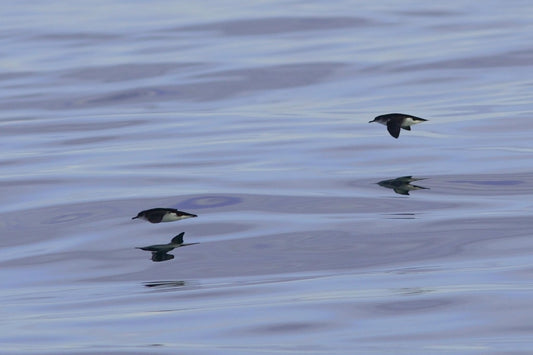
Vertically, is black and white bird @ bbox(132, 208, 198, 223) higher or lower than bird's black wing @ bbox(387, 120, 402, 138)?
lower

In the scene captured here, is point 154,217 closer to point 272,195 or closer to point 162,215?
point 162,215

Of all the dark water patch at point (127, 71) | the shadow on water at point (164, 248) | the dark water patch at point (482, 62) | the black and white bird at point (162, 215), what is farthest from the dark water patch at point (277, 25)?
the black and white bird at point (162, 215)

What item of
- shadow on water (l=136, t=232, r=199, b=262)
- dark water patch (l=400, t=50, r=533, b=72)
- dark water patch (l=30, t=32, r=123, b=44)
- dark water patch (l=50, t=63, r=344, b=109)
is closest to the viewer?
shadow on water (l=136, t=232, r=199, b=262)

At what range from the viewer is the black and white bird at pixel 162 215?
1165cm

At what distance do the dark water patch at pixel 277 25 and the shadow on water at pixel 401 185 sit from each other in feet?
61.7

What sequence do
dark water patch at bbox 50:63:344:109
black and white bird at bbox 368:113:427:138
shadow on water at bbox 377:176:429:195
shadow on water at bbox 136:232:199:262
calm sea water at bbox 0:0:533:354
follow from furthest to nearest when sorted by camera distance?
1. dark water patch at bbox 50:63:344:109
2. black and white bird at bbox 368:113:427:138
3. shadow on water at bbox 377:176:429:195
4. shadow on water at bbox 136:232:199:262
5. calm sea water at bbox 0:0:533:354

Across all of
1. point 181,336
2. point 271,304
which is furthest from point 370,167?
point 181,336

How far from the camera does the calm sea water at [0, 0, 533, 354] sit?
27.9 feet

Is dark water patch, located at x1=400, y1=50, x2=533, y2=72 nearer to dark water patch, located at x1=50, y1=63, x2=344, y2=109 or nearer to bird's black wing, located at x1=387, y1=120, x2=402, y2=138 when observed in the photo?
dark water patch, located at x1=50, y1=63, x2=344, y2=109

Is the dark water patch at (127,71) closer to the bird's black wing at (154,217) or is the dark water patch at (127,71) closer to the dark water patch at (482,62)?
the dark water patch at (482,62)

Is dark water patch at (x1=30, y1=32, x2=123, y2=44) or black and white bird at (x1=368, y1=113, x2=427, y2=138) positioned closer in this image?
black and white bird at (x1=368, y1=113, x2=427, y2=138)

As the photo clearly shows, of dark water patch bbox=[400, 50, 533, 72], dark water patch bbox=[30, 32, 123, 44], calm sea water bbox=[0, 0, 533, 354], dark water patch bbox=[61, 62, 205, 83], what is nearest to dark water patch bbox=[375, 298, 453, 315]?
calm sea water bbox=[0, 0, 533, 354]

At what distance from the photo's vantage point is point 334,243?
459 inches

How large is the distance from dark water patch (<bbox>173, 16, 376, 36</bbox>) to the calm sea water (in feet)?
5.96
